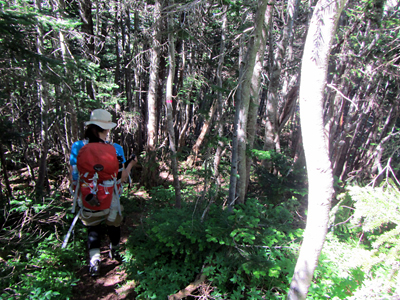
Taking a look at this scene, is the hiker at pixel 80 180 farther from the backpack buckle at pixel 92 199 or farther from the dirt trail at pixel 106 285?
the dirt trail at pixel 106 285

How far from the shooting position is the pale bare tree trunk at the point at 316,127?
5.36 ft

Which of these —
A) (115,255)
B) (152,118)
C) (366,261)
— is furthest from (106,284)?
(152,118)

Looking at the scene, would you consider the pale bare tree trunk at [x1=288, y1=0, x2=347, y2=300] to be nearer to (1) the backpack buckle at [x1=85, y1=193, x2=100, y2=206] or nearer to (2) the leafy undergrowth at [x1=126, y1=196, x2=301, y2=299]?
(2) the leafy undergrowth at [x1=126, y1=196, x2=301, y2=299]

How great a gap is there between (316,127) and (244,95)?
77.4 inches

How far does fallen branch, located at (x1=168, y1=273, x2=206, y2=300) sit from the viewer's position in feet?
9.89

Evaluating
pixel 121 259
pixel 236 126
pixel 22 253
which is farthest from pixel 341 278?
pixel 22 253

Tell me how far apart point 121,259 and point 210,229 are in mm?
1972

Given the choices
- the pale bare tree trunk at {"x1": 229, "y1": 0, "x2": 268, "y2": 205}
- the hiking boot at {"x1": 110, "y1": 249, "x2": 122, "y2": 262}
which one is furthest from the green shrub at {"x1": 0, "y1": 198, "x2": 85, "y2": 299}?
the pale bare tree trunk at {"x1": 229, "y1": 0, "x2": 268, "y2": 205}

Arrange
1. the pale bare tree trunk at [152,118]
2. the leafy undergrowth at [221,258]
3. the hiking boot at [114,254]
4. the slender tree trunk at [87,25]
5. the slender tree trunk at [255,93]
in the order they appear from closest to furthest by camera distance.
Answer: the leafy undergrowth at [221,258] → the slender tree trunk at [255,93] → the hiking boot at [114,254] → the slender tree trunk at [87,25] → the pale bare tree trunk at [152,118]

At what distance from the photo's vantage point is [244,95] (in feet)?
11.7

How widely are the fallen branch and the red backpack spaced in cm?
166

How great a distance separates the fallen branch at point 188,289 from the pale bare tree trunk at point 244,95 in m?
1.28

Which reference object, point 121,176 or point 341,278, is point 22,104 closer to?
point 121,176

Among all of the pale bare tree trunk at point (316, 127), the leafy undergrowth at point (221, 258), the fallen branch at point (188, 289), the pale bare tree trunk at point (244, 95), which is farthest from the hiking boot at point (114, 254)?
the pale bare tree trunk at point (316, 127)
